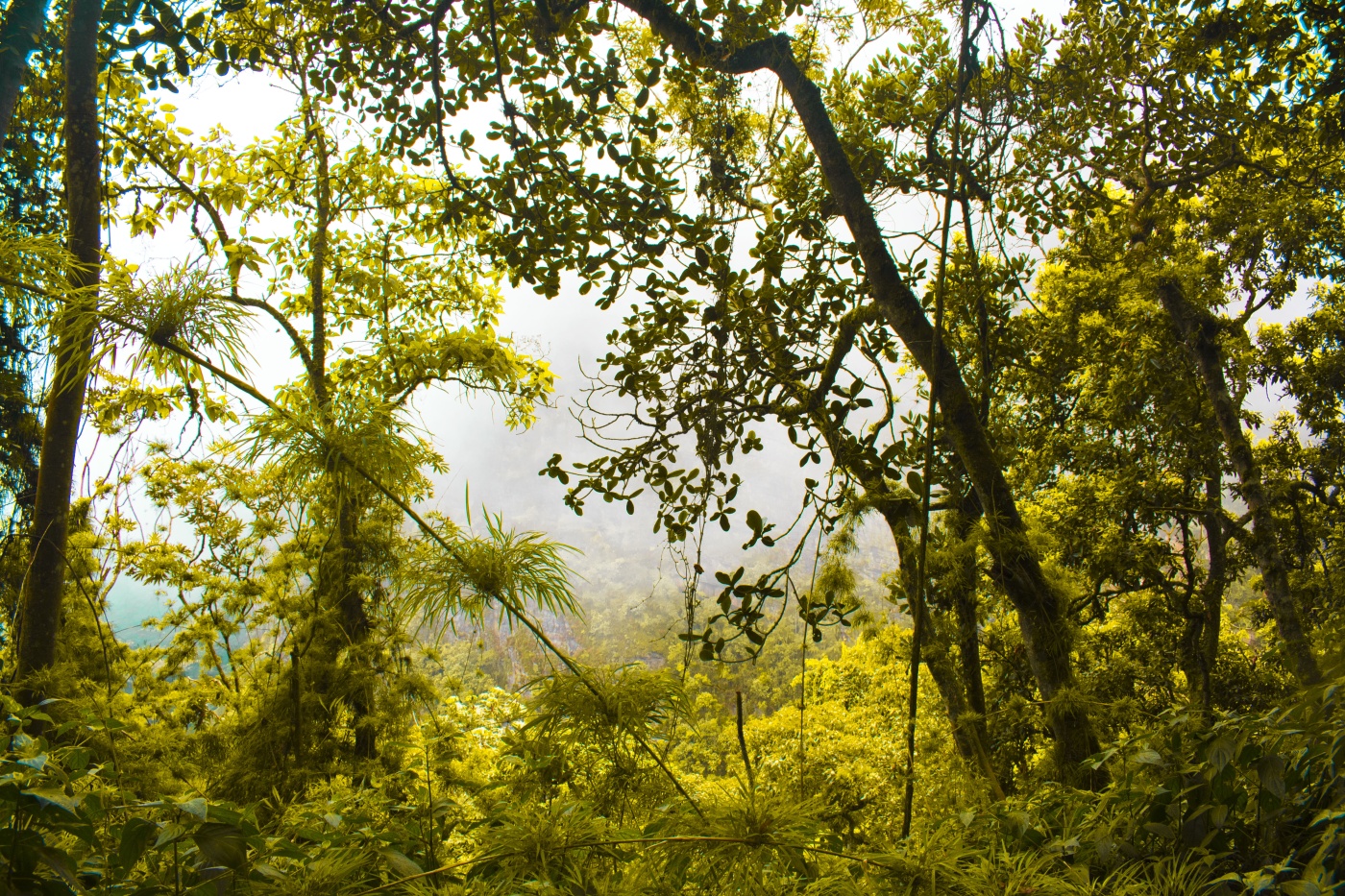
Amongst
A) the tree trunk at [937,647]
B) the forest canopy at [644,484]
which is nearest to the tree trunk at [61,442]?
the forest canopy at [644,484]

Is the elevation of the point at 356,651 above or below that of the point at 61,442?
below

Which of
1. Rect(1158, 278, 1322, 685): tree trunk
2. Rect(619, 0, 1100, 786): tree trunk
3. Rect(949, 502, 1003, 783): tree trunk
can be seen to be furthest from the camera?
Rect(1158, 278, 1322, 685): tree trunk

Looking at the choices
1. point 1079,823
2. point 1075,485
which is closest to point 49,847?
point 1079,823

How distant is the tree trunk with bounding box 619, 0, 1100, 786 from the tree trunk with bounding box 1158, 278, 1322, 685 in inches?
154

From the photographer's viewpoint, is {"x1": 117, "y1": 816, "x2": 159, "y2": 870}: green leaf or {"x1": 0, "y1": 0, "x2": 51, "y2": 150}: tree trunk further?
{"x1": 0, "y1": 0, "x2": 51, "y2": 150}: tree trunk

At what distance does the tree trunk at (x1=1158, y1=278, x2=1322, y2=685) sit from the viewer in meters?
4.28

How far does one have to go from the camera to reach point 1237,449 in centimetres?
445

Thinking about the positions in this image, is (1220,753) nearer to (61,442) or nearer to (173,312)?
(173,312)

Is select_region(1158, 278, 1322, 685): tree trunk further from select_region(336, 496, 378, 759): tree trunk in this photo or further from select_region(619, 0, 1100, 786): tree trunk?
select_region(336, 496, 378, 759): tree trunk

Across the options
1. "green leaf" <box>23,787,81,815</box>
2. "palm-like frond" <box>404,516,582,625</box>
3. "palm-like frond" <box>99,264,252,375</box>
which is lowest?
"green leaf" <box>23,787,81,815</box>

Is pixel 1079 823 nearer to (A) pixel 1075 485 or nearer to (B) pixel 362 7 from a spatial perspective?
(B) pixel 362 7

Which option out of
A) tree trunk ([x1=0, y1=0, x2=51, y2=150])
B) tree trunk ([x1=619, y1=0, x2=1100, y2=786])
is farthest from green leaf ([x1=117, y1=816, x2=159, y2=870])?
tree trunk ([x1=0, y1=0, x2=51, y2=150])

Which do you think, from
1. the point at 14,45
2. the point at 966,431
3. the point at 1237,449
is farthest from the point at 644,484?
the point at 1237,449

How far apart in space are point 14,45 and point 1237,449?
609 cm
